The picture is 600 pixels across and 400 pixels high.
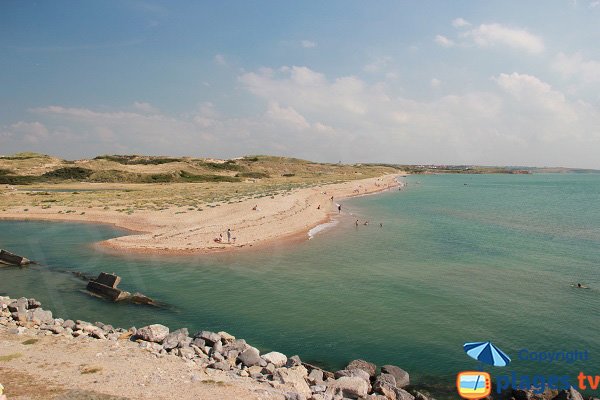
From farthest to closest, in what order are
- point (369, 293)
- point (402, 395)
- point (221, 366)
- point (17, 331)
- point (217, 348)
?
point (369, 293)
point (17, 331)
point (217, 348)
point (221, 366)
point (402, 395)

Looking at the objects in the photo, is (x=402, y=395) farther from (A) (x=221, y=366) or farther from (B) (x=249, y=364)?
(A) (x=221, y=366)

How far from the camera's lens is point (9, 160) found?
138 meters

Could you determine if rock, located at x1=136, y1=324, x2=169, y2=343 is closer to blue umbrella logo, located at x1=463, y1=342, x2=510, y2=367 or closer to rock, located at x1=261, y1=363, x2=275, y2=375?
rock, located at x1=261, y1=363, x2=275, y2=375

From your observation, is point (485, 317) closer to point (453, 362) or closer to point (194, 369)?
point (453, 362)

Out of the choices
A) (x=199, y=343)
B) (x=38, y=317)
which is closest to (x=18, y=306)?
Result: (x=38, y=317)

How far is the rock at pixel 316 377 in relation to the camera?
14.3m

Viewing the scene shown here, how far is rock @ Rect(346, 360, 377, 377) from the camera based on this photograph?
51.5 ft

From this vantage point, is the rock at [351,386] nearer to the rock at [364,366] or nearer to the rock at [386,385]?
the rock at [386,385]

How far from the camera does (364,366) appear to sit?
52.1ft

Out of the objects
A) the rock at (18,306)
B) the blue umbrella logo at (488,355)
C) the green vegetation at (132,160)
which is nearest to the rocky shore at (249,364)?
the rock at (18,306)

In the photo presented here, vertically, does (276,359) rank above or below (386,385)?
above

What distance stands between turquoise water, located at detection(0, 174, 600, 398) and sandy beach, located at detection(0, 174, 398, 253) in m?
3.14

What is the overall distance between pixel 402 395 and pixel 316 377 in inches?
124

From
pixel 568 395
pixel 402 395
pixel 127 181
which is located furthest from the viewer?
pixel 127 181
